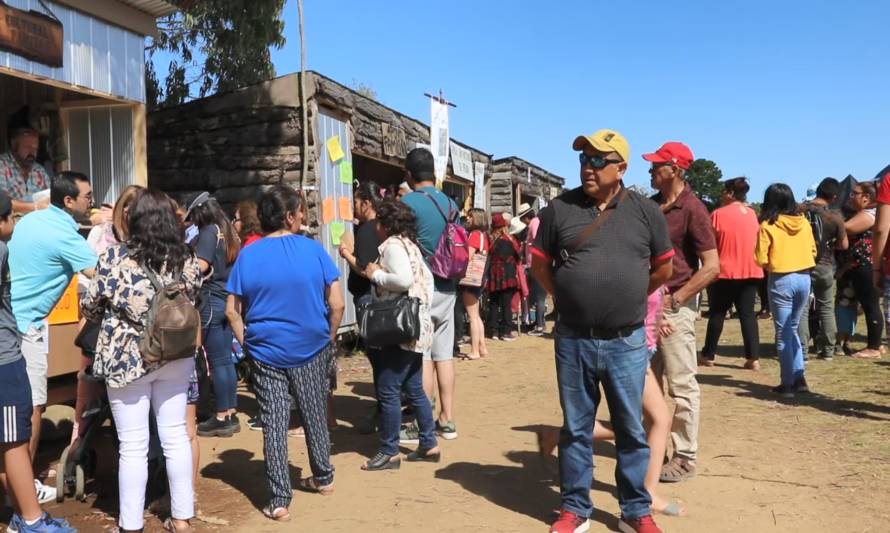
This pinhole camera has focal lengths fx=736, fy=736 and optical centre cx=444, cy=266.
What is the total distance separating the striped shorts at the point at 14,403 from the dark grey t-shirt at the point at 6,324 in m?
0.04

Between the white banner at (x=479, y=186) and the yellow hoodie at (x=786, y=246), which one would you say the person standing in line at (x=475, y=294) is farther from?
the white banner at (x=479, y=186)

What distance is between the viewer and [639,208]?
3.65 metres

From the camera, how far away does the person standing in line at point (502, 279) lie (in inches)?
439

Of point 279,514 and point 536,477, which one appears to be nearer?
point 279,514

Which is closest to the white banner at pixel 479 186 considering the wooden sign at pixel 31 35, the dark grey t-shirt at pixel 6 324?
the wooden sign at pixel 31 35

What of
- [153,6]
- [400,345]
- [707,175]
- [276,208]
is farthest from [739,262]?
[707,175]

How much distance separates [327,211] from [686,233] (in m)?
5.29

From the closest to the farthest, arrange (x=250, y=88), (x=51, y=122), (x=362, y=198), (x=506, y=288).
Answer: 1. (x=362, y=198)
2. (x=51, y=122)
3. (x=250, y=88)
4. (x=506, y=288)

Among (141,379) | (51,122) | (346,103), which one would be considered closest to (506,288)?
(346,103)

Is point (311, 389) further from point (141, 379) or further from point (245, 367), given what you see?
point (245, 367)

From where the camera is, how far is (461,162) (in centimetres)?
1448

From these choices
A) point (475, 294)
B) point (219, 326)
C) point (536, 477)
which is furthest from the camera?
point (475, 294)

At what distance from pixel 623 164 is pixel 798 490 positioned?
2.44m

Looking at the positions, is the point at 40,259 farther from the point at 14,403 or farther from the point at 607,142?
the point at 607,142
